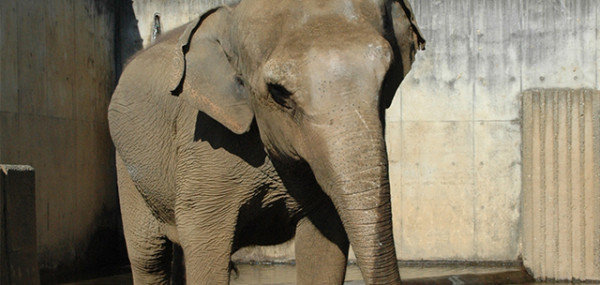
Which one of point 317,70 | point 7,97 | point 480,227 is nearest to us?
point 317,70

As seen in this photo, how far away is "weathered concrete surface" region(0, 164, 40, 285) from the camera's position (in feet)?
14.7

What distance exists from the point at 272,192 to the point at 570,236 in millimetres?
5212

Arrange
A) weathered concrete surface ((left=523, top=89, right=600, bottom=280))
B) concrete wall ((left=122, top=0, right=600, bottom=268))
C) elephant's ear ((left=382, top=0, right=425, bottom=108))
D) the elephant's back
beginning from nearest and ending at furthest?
elephant's ear ((left=382, top=0, right=425, bottom=108)) → the elephant's back → weathered concrete surface ((left=523, top=89, right=600, bottom=280)) → concrete wall ((left=122, top=0, right=600, bottom=268))

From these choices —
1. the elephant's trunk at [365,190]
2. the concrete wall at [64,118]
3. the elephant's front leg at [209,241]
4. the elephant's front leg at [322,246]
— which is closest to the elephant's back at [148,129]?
the elephant's front leg at [209,241]

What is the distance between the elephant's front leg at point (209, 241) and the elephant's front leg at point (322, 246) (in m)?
0.39

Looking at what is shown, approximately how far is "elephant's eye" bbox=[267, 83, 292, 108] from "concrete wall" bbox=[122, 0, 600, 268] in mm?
6054

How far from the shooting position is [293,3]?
3418 mm

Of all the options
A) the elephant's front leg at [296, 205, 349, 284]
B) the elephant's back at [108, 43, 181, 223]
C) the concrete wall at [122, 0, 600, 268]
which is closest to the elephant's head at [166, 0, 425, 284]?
the elephant's back at [108, 43, 181, 223]

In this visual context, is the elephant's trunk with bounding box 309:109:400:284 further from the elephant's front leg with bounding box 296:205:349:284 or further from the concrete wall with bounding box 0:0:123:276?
the concrete wall with bounding box 0:0:123:276

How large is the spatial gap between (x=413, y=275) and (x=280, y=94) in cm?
553

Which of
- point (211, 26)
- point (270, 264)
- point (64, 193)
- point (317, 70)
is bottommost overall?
point (270, 264)

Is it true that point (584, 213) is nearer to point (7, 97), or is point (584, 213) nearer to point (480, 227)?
→ point (480, 227)

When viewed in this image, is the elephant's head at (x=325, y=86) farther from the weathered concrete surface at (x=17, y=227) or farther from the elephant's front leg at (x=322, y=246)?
the weathered concrete surface at (x=17, y=227)

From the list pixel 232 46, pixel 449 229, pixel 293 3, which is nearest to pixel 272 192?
pixel 232 46
